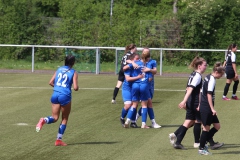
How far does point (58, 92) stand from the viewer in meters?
12.9

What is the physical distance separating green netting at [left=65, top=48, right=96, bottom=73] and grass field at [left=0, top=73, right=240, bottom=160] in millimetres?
6302

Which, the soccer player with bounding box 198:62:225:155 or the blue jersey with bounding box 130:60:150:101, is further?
the blue jersey with bounding box 130:60:150:101

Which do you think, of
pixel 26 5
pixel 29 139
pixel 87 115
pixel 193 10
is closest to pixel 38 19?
pixel 26 5

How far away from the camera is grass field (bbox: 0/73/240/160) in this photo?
12.4 meters

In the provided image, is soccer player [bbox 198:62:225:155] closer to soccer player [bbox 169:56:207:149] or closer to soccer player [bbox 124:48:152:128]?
soccer player [bbox 169:56:207:149]

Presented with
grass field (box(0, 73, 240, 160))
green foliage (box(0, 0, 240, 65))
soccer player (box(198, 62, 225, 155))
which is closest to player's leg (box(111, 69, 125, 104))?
grass field (box(0, 73, 240, 160))

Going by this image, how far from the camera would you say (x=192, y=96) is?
41.6 feet

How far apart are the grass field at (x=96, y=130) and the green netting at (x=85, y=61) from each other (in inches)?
248

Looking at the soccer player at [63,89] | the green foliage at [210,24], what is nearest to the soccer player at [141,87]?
the soccer player at [63,89]

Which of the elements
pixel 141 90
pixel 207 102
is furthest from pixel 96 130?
pixel 207 102

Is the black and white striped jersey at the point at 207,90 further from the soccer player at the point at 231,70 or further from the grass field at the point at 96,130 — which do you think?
the soccer player at the point at 231,70

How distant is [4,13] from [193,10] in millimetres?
10670

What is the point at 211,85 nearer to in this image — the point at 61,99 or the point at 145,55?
the point at 61,99

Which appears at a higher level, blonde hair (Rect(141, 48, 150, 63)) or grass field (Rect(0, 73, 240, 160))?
blonde hair (Rect(141, 48, 150, 63))
